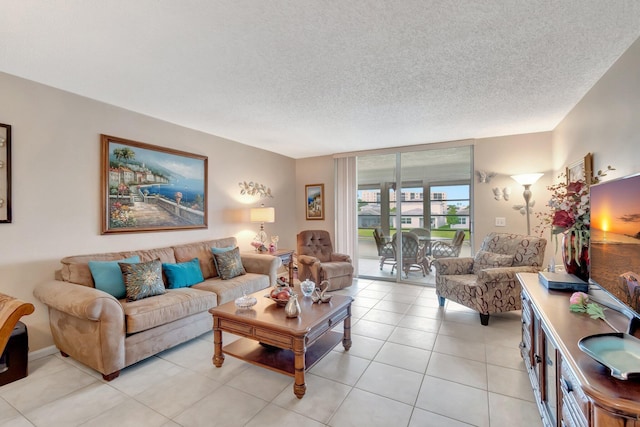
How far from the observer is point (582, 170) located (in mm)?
2805

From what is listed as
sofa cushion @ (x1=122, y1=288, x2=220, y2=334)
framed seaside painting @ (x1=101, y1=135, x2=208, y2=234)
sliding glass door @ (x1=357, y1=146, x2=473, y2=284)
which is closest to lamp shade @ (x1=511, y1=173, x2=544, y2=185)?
sliding glass door @ (x1=357, y1=146, x2=473, y2=284)

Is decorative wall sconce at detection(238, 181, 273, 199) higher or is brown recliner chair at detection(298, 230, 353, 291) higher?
decorative wall sconce at detection(238, 181, 273, 199)

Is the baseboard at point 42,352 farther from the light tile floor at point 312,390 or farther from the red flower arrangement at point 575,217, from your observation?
the red flower arrangement at point 575,217

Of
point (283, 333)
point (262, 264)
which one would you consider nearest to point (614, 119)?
point (283, 333)

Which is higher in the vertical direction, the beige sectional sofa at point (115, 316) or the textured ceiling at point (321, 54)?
the textured ceiling at point (321, 54)

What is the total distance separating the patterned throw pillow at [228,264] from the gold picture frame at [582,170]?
366 centimetres

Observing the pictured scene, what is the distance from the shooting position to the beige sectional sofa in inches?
85.0

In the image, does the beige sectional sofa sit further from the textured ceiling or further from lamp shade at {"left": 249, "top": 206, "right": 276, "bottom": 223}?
the textured ceiling

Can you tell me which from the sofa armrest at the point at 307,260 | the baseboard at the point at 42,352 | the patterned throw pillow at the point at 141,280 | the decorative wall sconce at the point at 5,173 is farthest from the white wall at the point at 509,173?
the decorative wall sconce at the point at 5,173

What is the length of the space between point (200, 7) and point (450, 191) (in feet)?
14.3

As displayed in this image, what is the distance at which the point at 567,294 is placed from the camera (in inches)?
76.8

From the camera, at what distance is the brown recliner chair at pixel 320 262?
443 cm

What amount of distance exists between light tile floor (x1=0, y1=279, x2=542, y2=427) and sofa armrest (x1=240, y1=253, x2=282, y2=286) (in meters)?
1.09

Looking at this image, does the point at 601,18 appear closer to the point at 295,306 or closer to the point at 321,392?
the point at 295,306
